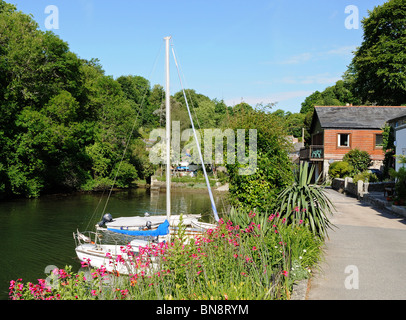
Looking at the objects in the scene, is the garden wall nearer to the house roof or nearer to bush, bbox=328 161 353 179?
bush, bbox=328 161 353 179

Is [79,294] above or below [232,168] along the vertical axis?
below

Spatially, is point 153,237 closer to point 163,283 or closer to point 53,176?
point 163,283

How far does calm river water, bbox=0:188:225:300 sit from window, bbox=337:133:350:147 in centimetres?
1521

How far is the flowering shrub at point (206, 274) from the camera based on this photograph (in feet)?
19.5

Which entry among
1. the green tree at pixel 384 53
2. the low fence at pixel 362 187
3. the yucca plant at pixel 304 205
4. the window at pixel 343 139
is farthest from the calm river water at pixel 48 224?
the green tree at pixel 384 53

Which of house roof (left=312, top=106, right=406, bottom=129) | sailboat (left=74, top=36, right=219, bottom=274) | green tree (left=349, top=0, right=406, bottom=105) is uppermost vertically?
green tree (left=349, top=0, right=406, bottom=105)

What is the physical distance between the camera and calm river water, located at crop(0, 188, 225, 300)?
15.4 m

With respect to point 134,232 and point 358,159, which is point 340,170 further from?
point 134,232

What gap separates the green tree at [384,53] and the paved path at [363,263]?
33.1 meters

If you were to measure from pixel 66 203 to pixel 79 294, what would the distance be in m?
31.0

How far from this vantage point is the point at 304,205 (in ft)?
34.1

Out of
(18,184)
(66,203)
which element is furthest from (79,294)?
(18,184)

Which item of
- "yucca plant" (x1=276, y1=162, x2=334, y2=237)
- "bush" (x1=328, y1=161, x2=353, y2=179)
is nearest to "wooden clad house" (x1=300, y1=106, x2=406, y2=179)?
"bush" (x1=328, y1=161, x2=353, y2=179)
